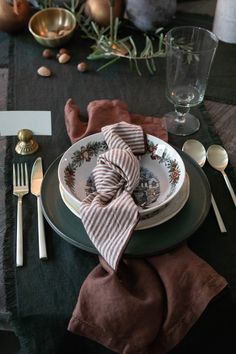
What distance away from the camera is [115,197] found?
481 mm

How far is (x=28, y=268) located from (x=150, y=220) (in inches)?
6.2

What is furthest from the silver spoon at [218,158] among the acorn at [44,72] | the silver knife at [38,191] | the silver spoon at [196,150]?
the acorn at [44,72]

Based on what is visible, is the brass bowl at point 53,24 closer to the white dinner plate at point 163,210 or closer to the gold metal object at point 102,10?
the gold metal object at point 102,10

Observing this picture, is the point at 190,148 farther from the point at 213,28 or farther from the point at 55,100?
the point at 213,28

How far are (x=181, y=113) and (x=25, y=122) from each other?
0.90 feet

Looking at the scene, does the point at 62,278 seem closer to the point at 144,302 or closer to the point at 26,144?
the point at 144,302

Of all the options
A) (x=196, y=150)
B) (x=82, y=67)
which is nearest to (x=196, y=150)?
(x=196, y=150)

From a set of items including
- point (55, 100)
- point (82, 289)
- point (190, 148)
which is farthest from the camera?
point (55, 100)

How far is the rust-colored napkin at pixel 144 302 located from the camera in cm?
43

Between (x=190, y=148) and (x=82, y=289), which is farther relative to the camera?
(x=190, y=148)

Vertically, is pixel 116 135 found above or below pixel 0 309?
above

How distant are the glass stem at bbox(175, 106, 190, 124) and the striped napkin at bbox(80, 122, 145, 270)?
0.18 meters

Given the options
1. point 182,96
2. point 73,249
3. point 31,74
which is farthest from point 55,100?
point 73,249

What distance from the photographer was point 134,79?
84cm
